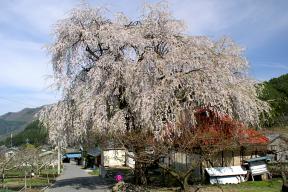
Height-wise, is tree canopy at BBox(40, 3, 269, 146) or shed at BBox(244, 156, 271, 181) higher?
tree canopy at BBox(40, 3, 269, 146)

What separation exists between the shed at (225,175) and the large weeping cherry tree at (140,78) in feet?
10.6

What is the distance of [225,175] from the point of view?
2625cm

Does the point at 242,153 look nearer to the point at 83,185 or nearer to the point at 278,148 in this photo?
the point at 278,148

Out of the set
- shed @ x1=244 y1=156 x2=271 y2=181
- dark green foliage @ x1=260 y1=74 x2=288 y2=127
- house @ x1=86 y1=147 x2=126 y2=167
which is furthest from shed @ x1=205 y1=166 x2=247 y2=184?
dark green foliage @ x1=260 y1=74 x2=288 y2=127

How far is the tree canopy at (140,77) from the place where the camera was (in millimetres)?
26094

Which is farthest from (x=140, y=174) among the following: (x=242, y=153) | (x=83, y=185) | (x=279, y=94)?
(x=279, y=94)

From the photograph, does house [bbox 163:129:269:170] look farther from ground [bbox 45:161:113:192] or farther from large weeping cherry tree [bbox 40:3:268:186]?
ground [bbox 45:161:113:192]

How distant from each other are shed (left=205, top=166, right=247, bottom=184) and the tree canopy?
3214mm

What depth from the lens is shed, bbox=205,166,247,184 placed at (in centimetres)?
2620

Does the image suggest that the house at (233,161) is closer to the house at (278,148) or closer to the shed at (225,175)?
the shed at (225,175)

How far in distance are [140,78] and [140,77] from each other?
2.8 inches

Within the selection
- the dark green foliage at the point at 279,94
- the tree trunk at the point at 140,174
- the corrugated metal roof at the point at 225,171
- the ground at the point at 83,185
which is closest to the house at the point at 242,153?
the corrugated metal roof at the point at 225,171

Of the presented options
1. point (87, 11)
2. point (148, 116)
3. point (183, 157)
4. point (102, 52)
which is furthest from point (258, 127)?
point (87, 11)

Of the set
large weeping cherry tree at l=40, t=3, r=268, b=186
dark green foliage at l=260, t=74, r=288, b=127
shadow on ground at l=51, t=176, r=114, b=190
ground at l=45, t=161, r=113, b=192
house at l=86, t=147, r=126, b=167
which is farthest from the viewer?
dark green foliage at l=260, t=74, r=288, b=127
